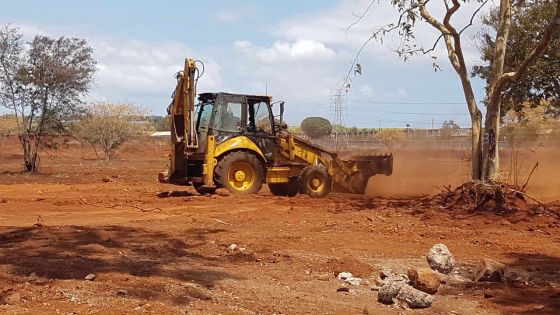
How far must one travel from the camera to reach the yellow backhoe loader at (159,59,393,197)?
16.2m

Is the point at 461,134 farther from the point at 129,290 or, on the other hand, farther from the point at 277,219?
the point at 129,290

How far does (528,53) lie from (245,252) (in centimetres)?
1551

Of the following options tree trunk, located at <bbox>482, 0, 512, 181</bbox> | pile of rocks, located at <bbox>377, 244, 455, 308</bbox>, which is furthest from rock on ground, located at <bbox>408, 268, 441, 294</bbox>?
tree trunk, located at <bbox>482, 0, 512, 181</bbox>

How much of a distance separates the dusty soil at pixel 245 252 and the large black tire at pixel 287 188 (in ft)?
2.44

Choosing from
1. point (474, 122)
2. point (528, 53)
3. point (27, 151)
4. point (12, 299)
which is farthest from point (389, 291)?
point (27, 151)

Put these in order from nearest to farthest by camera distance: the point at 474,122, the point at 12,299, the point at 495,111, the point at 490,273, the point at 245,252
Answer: the point at 12,299
the point at 490,273
the point at 245,252
the point at 495,111
the point at 474,122

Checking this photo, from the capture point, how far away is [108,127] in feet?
157

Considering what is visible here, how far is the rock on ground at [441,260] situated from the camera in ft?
27.7

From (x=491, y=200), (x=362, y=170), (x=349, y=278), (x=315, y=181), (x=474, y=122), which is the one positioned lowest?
(x=349, y=278)

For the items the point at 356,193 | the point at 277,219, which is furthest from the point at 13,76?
the point at 277,219

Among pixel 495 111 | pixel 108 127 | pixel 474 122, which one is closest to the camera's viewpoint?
pixel 495 111

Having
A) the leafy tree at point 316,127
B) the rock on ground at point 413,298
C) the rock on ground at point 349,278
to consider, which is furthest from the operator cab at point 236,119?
the leafy tree at point 316,127

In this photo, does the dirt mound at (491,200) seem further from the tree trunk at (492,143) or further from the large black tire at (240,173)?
the large black tire at (240,173)

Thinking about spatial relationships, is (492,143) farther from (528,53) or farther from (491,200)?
(528,53)
